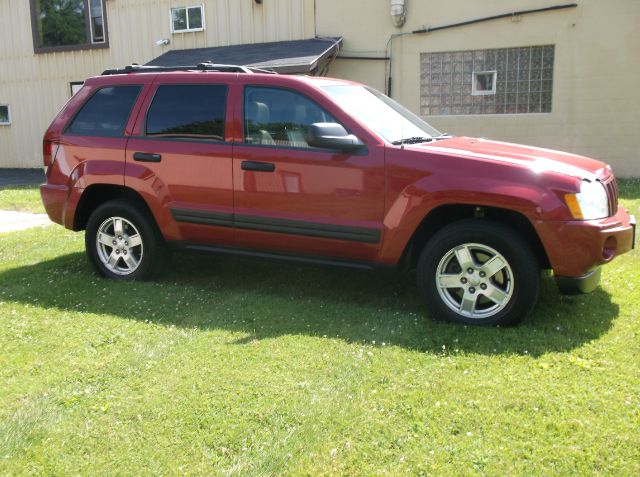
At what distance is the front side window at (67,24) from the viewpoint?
16.3 m

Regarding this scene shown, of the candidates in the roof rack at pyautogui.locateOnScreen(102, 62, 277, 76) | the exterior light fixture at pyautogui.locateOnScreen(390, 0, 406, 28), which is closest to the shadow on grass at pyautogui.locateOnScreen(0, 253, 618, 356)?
the roof rack at pyautogui.locateOnScreen(102, 62, 277, 76)

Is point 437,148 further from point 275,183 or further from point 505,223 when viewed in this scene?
point 275,183

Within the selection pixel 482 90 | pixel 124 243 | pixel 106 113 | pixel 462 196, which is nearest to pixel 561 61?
pixel 482 90

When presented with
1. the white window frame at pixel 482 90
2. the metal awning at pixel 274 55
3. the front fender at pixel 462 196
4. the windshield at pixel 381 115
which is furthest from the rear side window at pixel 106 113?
the white window frame at pixel 482 90

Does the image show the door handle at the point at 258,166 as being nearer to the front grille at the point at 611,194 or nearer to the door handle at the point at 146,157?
the door handle at the point at 146,157

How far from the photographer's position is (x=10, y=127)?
17.8 meters

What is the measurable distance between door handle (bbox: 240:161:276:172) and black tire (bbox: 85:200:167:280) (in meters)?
1.18

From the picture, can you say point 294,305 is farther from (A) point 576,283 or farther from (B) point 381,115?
(A) point 576,283

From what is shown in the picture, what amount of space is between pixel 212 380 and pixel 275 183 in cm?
180

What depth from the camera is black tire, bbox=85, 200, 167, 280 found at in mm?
5586

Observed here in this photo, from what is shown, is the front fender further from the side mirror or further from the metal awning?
the metal awning

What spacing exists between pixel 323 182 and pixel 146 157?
5.52ft

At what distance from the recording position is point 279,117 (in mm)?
5004

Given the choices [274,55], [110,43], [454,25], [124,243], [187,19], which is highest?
[187,19]
